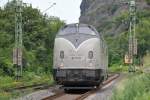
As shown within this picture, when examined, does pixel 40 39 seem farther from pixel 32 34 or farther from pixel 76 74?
pixel 76 74

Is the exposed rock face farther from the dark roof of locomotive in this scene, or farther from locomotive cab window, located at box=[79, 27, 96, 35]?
locomotive cab window, located at box=[79, 27, 96, 35]

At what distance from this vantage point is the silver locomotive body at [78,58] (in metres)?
28.2

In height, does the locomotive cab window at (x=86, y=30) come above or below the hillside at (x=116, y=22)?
below

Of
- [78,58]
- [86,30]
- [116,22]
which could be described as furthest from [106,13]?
[78,58]

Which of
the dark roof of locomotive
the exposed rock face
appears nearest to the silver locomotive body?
the dark roof of locomotive

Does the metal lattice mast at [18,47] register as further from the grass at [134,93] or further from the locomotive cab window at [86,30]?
the grass at [134,93]

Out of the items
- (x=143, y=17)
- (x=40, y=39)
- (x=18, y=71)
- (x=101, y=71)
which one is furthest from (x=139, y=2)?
(x=101, y=71)

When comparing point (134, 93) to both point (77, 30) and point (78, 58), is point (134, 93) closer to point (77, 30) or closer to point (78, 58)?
point (78, 58)

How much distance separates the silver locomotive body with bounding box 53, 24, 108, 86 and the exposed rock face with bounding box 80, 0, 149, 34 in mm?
101238

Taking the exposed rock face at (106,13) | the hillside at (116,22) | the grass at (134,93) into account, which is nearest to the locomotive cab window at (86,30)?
the grass at (134,93)

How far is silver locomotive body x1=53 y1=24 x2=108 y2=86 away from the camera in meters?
28.2

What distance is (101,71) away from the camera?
96.8 ft

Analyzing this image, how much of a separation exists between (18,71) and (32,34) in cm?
1672

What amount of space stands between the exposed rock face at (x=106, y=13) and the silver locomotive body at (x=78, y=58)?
10124cm
